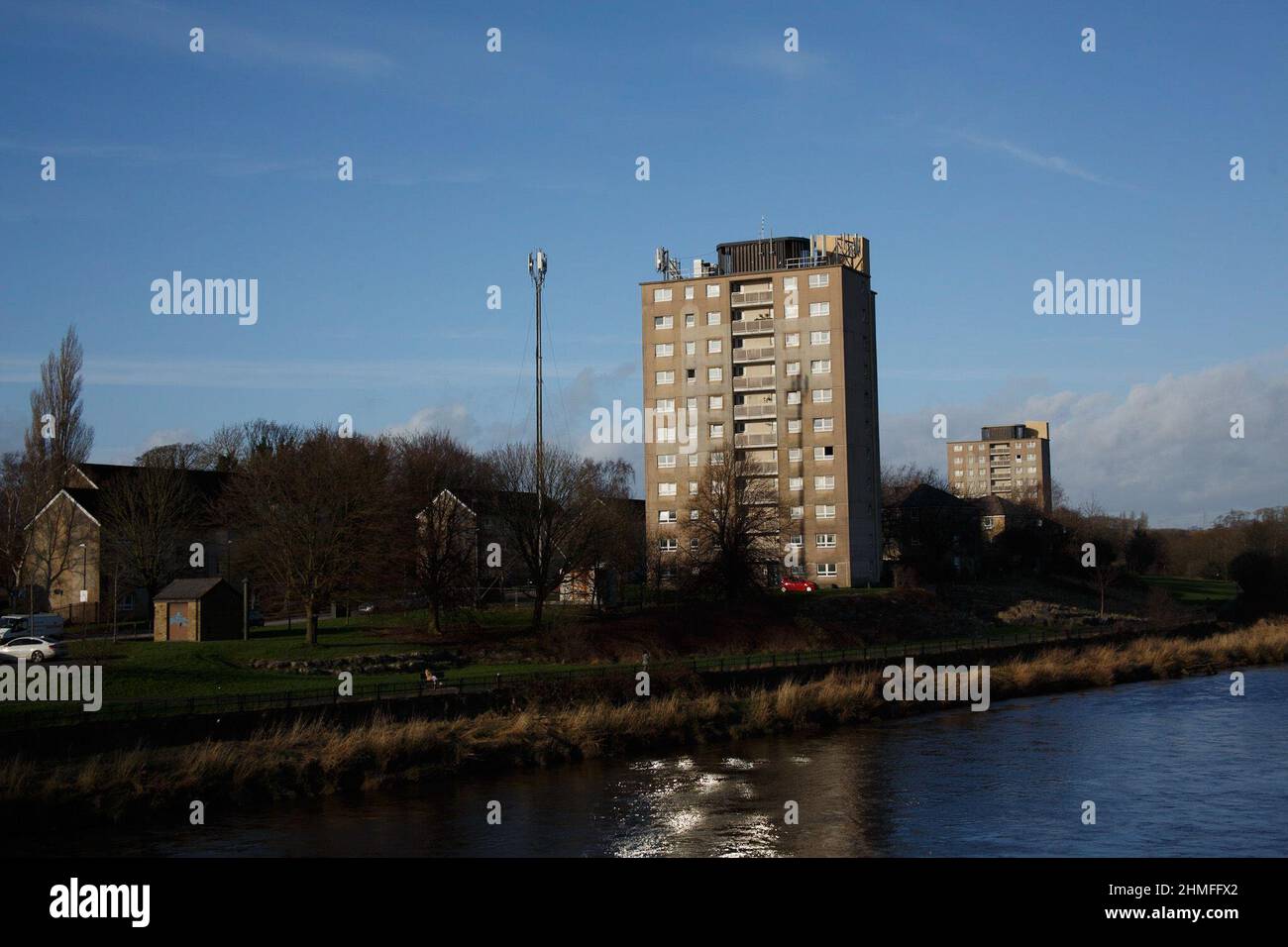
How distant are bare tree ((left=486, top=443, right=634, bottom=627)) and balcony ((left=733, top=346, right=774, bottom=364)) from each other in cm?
2694

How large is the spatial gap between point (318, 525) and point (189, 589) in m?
6.09

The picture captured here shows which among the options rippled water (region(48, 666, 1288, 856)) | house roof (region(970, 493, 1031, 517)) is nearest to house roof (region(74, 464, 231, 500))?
rippled water (region(48, 666, 1288, 856))

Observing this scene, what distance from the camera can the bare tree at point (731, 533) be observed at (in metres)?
73.9

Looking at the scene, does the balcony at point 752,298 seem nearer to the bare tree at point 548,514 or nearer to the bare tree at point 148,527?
the bare tree at point 548,514

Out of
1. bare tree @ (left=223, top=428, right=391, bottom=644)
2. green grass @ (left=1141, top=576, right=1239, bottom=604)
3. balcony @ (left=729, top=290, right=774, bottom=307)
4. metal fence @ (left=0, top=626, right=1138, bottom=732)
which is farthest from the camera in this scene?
green grass @ (left=1141, top=576, right=1239, bottom=604)

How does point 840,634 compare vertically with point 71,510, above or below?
below

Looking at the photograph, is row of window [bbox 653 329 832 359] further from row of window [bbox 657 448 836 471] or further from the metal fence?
the metal fence

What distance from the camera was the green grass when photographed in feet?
345

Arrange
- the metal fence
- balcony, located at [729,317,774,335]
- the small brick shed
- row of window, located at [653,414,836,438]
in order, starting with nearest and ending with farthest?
1. the metal fence
2. the small brick shed
3. row of window, located at [653,414,836,438]
4. balcony, located at [729,317,774,335]

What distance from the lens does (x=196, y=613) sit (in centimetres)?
5272
